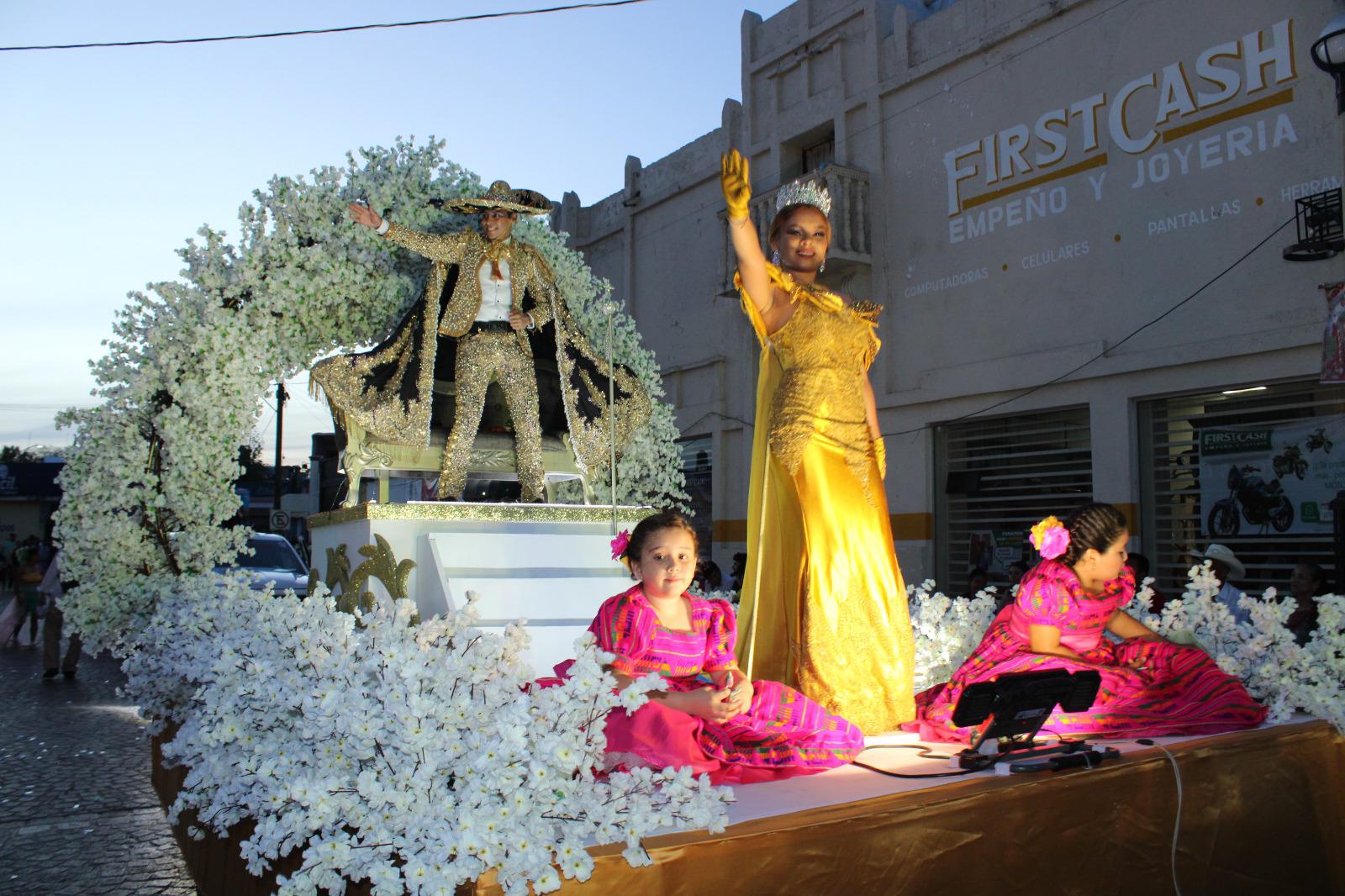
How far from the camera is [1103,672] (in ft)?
12.5

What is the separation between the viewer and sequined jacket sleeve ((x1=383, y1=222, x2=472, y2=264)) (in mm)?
5598

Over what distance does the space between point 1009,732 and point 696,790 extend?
3.93 feet

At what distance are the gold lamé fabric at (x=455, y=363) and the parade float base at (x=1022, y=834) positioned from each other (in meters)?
2.23

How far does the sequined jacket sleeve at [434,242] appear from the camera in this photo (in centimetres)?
560

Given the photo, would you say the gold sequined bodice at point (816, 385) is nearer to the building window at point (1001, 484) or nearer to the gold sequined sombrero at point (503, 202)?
the gold sequined sombrero at point (503, 202)

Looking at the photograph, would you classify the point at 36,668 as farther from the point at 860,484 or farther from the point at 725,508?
the point at 860,484

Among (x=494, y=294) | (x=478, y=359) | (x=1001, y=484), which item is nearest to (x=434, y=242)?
(x=494, y=294)

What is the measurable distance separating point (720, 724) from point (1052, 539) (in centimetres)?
137

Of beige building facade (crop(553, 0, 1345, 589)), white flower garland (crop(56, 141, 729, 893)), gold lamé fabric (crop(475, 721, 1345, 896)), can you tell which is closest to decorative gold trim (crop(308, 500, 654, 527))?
white flower garland (crop(56, 141, 729, 893))

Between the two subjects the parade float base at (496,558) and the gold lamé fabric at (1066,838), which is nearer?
the gold lamé fabric at (1066,838)

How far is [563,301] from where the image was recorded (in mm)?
6176

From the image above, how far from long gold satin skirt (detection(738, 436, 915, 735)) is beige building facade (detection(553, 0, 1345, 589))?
6.32 metres

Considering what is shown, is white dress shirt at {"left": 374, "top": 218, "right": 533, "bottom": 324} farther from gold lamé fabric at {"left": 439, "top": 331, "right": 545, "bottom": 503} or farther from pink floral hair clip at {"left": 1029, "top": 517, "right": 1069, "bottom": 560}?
pink floral hair clip at {"left": 1029, "top": 517, "right": 1069, "bottom": 560}

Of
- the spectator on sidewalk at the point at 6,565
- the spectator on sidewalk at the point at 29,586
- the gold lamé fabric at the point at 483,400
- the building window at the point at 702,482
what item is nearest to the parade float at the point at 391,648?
the gold lamé fabric at the point at 483,400
